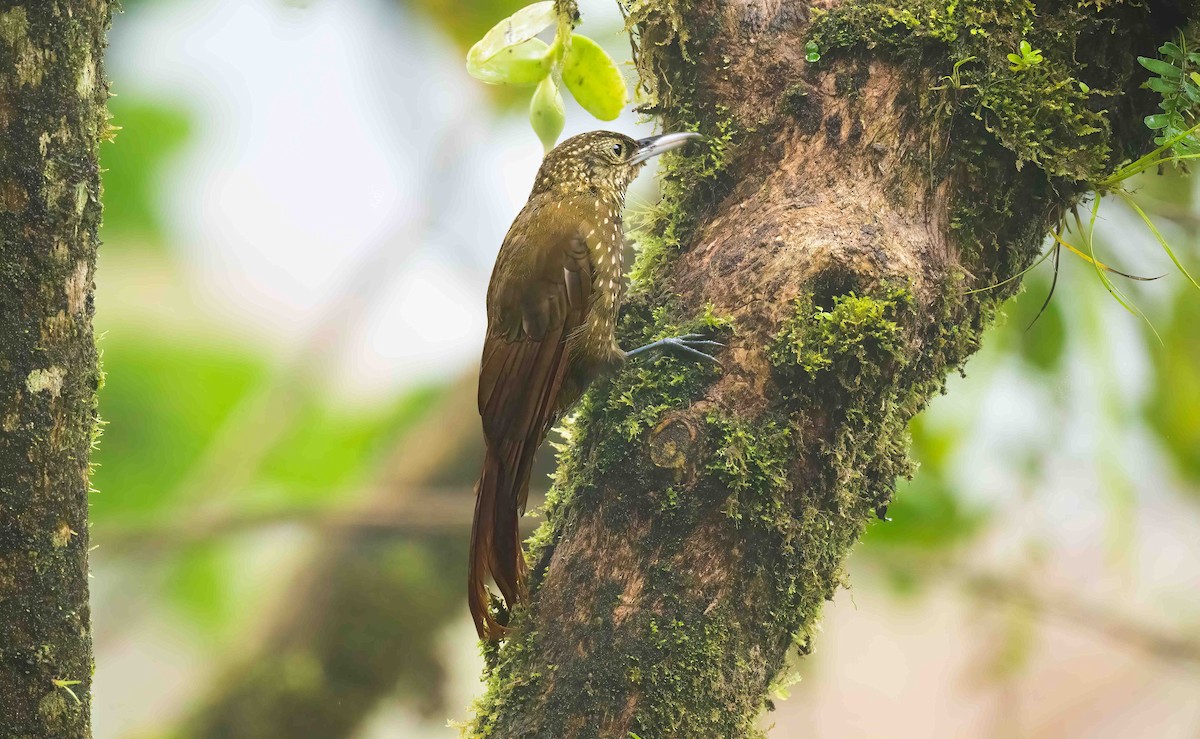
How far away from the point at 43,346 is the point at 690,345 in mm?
783

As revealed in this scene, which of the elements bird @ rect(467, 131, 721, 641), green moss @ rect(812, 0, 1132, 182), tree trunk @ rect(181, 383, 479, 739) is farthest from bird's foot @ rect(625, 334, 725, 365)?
tree trunk @ rect(181, 383, 479, 739)

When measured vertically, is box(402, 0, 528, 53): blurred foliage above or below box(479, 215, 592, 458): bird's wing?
above

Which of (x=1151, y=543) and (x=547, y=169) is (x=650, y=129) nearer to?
(x=547, y=169)

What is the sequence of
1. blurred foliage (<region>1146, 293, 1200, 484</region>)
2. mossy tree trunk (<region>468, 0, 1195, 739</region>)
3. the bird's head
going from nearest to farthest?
mossy tree trunk (<region>468, 0, 1195, 739</region>) < the bird's head < blurred foliage (<region>1146, 293, 1200, 484</region>)

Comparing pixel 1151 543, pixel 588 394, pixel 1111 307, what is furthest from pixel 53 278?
pixel 1151 543

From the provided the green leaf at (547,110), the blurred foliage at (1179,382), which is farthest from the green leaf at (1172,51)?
the blurred foliage at (1179,382)

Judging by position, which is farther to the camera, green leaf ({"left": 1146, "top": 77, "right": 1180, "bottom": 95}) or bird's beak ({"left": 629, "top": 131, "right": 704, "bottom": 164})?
bird's beak ({"left": 629, "top": 131, "right": 704, "bottom": 164})

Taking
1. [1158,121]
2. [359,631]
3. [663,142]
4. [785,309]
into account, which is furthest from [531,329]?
[359,631]

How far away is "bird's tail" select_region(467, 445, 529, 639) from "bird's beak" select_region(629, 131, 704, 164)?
552mm

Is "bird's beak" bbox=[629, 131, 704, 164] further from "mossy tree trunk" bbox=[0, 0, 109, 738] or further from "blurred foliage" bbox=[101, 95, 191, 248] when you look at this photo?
"blurred foliage" bbox=[101, 95, 191, 248]

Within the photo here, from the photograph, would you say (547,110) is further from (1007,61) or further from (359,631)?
(359,631)

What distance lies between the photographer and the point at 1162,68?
131 cm

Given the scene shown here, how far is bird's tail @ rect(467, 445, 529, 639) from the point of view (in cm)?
139

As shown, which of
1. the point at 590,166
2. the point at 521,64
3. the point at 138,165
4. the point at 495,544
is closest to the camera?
the point at 495,544
